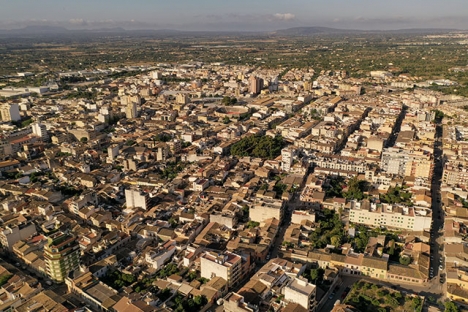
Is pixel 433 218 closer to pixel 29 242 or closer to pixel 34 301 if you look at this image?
pixel 34 301

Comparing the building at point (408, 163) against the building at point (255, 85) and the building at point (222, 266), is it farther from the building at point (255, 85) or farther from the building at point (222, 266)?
the building at point (255, 85)

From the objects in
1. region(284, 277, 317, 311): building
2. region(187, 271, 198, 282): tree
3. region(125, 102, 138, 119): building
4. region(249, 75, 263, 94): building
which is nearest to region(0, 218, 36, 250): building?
region(187, 271, 198, 282): tree

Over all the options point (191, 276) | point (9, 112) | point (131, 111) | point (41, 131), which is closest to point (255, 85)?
point (131, 111)

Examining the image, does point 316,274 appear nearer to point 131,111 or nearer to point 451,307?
point 451,307

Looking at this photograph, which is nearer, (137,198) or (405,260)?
(405,260)

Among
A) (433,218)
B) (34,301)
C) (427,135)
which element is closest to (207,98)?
(427,135)
